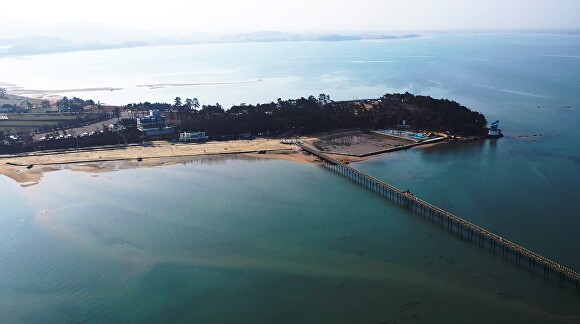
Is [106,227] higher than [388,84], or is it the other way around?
[388,84]

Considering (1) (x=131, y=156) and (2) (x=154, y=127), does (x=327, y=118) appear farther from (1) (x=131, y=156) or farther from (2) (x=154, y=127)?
(1) (x=131, y=156)

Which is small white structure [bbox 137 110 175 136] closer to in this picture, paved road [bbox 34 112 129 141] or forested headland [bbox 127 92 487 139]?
forested headland [bbox 127 92 487 139]

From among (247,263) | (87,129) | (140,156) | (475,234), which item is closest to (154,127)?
(87,129)

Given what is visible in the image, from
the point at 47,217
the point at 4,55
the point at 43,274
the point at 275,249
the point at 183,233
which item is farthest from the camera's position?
the point at 4,55

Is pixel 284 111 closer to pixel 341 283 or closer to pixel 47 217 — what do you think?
pixel 47 217

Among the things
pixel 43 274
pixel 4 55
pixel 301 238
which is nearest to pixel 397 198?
pixel 301 238

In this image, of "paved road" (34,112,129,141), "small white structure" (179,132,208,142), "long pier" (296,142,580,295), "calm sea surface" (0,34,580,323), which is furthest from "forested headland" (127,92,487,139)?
"long pier" (296,142,580,295)
